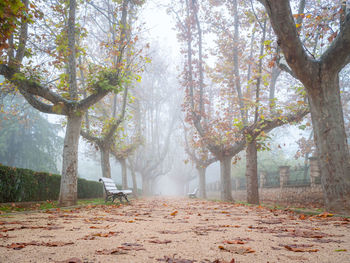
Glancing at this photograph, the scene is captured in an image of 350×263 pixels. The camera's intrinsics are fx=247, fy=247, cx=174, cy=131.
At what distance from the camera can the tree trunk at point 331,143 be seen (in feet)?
18.3

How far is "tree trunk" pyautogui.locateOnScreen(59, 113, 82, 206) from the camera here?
26.7 feet

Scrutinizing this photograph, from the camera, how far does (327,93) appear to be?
5980 mm

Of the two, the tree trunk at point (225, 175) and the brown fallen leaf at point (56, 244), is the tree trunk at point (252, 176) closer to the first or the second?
the tree trunk at point (225, 175)

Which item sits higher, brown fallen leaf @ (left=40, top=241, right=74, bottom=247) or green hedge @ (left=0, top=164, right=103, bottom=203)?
green hedge @ (left=0, top=164, right=103, bottom=203)

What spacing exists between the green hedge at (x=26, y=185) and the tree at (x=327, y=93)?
8393mm

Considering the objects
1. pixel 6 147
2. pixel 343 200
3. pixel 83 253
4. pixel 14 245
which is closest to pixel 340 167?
pixel 343 200

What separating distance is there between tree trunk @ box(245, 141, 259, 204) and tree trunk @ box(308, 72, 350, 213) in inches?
202

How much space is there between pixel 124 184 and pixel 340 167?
17546 mm

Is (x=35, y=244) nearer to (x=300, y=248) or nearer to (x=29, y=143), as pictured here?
(x=300, y=248)

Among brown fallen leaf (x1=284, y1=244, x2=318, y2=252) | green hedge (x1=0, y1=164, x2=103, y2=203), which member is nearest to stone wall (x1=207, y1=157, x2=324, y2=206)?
brown fallen leaf (x1=284, y1=244, x2=318, y2=252)

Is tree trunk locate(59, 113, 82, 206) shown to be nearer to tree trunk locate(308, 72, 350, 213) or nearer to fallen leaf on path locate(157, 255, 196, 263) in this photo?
fallen leaf on path locate(157, 255, 196, 263)

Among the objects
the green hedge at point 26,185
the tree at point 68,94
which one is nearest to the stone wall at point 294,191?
the tree at point 68,94

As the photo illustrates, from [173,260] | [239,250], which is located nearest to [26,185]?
[173,260]

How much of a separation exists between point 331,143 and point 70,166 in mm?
7665
